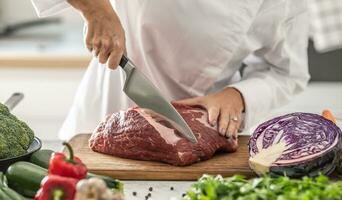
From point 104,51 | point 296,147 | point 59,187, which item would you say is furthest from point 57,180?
point 296,147

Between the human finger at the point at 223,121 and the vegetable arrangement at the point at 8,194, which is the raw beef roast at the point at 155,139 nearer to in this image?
the human finger at the point at 223,121

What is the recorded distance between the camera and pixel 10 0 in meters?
3.73

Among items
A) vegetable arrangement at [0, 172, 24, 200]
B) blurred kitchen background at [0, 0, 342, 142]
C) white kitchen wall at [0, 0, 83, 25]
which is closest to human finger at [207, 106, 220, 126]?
vegetable arrangement at [0, 172, 24, 200]

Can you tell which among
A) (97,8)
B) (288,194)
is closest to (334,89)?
(97,8)

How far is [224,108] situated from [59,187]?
740 mm

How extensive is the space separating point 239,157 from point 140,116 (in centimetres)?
27

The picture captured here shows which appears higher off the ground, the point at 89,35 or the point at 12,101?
the point at 89,35

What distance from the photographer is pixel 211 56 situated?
6.52 ft

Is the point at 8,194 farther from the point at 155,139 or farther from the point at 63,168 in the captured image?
the point at 155,139

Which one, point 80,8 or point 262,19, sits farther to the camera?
point 262,19

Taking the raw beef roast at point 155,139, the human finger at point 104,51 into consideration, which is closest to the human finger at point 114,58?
the human finger at point 104,51

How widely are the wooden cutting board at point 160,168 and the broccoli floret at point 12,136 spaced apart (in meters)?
0.18

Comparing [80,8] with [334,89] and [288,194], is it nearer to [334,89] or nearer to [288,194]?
[288,194]

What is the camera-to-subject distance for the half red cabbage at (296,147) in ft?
5.34
